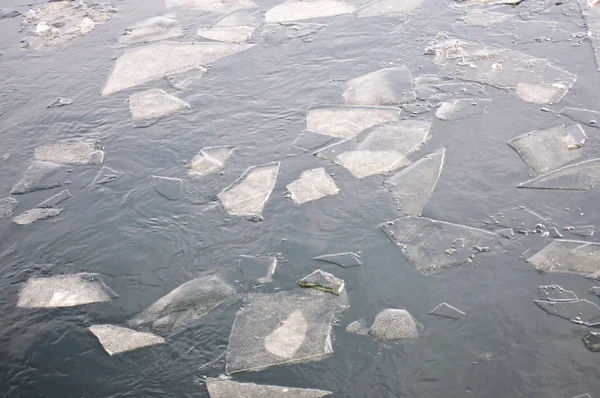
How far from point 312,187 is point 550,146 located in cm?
158

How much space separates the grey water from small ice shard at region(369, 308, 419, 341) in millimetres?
51

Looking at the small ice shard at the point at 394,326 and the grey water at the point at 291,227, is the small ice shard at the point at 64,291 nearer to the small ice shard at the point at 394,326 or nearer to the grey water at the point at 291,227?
the grey water at the point at 291,227

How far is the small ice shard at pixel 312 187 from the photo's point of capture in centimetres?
376

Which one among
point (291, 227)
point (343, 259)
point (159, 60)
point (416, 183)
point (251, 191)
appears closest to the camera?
point (343, 259)

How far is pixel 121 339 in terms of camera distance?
9.86 feet

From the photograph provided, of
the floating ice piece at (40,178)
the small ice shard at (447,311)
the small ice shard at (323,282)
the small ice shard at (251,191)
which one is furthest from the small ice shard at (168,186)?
the small ice shard at (447,311)

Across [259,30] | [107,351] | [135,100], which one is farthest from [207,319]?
[259,30]

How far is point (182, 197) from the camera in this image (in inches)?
154

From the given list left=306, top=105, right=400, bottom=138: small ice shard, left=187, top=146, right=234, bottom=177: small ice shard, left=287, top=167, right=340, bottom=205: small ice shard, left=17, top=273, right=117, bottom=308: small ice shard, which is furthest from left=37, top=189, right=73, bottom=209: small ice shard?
left=306, top=105, right=400, bottom=138: small ice shard

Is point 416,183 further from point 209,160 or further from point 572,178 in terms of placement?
point 209,160

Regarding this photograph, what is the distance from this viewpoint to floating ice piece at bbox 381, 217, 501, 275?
322 cm

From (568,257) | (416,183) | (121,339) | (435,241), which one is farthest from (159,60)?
(568,257)

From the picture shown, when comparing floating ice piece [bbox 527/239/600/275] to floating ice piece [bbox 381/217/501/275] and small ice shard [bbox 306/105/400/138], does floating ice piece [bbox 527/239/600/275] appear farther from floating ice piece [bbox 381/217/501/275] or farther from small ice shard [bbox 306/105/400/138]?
small ice shard [bbox 306/105/400/138]

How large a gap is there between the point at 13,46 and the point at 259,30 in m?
2.73
